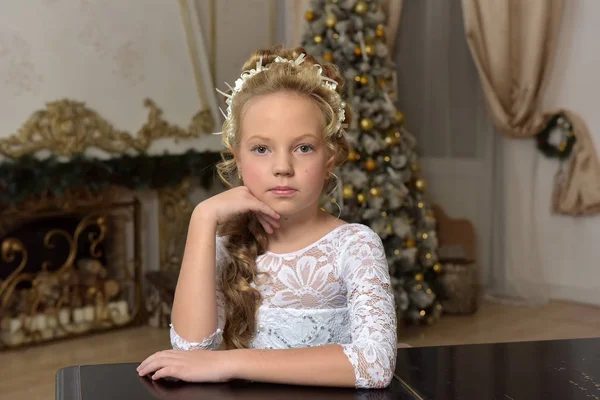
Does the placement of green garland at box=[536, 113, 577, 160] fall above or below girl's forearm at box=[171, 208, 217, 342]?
above

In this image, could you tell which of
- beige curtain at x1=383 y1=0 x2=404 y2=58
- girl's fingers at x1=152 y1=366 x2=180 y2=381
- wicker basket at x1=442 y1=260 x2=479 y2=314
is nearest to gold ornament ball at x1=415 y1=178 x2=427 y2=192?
wicker basket at x1=442 y1=260 x2=479 y2=314

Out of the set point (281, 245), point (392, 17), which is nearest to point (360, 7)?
point (392, 17)

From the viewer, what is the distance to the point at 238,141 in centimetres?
159

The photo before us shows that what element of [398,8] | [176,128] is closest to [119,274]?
[176,128]

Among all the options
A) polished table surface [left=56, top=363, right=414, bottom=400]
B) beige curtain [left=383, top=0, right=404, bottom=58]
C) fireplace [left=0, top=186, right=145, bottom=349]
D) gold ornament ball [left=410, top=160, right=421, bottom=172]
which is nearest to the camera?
polished table surface [left=56, top=363, right=414, bottom=400]

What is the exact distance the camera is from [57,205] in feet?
15.5

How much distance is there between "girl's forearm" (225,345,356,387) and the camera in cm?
129

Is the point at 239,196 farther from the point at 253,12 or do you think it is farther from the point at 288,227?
the point at 253,12

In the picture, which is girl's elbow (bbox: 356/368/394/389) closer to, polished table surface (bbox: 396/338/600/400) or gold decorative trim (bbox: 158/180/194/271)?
polished table surface (bbox: 396/338/600/400)

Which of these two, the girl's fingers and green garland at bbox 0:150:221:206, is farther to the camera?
green garland at bbox 0:150:221:206

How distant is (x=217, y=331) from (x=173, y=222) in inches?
151

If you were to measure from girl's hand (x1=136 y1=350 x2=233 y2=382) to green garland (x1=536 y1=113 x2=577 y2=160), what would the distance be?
4.42m

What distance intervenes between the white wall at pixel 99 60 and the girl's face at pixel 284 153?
129 inches

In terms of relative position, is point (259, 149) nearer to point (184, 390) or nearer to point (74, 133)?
point (184, 390)
